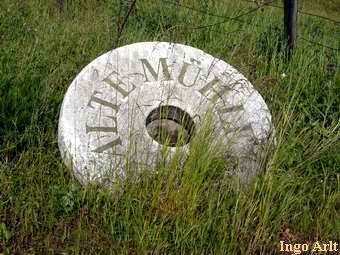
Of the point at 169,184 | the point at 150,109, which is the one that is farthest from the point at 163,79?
the point at 169,184

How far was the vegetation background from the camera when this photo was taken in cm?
263

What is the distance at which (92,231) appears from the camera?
267cm

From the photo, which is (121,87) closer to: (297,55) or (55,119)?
(55,119)

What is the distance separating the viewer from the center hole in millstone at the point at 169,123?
338cm

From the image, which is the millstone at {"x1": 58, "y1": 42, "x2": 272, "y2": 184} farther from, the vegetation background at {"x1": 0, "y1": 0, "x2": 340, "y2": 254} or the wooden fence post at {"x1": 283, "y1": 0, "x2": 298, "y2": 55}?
the wooden fence post at {"x1": 283, "y1": 0, "x2": 298, "y2": 55}

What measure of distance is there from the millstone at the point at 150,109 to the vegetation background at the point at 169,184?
0.14 metres

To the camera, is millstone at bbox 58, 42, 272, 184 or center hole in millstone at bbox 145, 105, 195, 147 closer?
millstone at bbox 58, 42, 272, 184

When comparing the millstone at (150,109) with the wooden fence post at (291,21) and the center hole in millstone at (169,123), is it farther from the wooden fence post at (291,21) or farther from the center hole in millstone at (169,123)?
the wooden fence post at (291,21)

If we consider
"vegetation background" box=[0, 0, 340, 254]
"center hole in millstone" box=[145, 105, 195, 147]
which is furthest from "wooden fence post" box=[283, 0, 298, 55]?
"center hole in millstone" box=[145, 105, 195, 147]

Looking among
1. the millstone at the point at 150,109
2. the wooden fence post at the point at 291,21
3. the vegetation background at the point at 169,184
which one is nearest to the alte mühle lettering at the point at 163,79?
the millstone at the point at 150,109

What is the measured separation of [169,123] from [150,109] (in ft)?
0.51

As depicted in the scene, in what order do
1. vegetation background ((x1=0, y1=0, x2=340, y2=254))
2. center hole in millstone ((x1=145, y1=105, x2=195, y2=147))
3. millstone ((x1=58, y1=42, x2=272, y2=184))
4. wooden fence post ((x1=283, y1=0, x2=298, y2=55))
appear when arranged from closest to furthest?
vegetation background ((x1=0, y1=0, x2=340, y2=254)) → millstone ((x1=58, y1=42, x2=272, y2=184)) → center hole in millstone ((x1=145, y1=105, x2=195, y2=147)) → wooden fence post ((x1=283, y1=0, x2=298, y2=55))

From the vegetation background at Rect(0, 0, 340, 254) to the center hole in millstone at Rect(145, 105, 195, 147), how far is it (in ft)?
1.64

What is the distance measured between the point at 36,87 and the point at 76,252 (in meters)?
1.53
